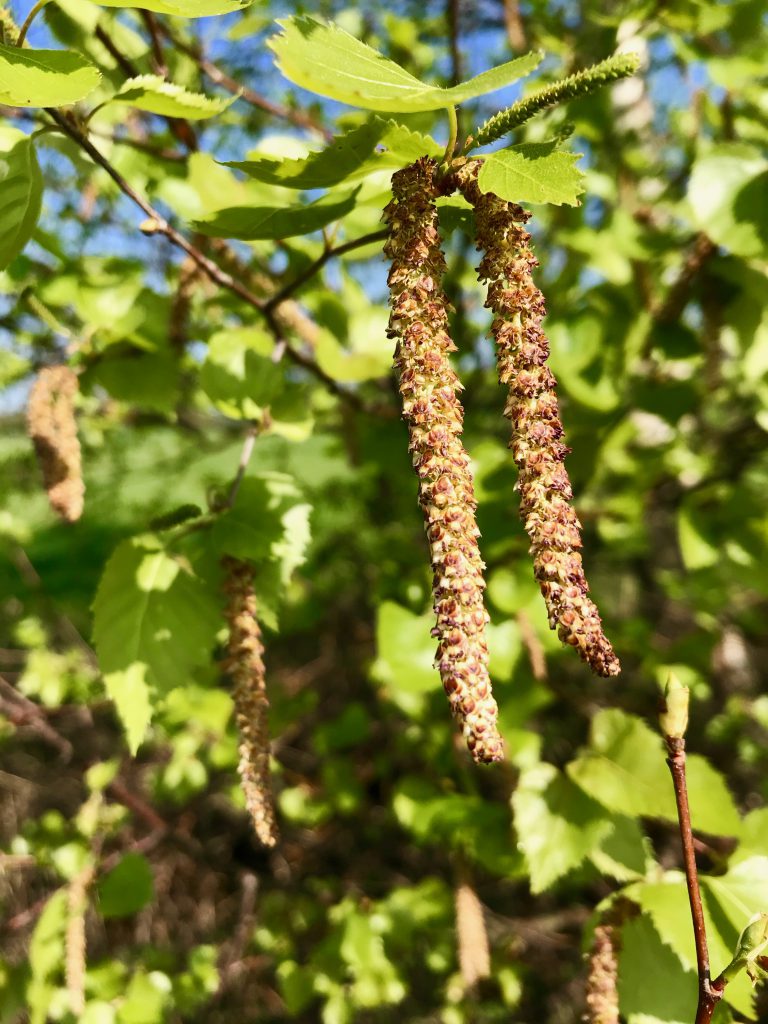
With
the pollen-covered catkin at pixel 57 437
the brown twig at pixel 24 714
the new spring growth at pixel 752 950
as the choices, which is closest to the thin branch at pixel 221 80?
the pollen-covered catkin at pixel 57 437

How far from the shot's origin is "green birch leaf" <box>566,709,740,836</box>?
1.14 meters

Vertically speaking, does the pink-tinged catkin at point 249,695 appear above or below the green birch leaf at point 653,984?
above

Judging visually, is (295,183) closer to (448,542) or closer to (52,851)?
(448,542)

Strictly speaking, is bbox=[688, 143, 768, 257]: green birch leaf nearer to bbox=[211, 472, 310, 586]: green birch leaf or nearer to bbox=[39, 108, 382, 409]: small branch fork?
bbox=[39, 108, 382, 409]: small branch fork

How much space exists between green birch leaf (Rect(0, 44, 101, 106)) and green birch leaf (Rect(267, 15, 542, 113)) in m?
0.23

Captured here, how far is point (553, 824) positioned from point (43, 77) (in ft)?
4.17

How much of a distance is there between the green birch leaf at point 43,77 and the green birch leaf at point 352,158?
0.57 ft

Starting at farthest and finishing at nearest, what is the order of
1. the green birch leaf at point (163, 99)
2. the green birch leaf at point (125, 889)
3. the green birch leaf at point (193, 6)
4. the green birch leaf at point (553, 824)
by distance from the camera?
the green birch leaf at point (125, 889) < the green birch leaf at point (553, 824) < the green birch leaf at point (163, 99) < the green birch leaf at point (193, 6)

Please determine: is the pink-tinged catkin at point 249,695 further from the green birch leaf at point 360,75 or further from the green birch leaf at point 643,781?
the green birch leaf at point 360,75

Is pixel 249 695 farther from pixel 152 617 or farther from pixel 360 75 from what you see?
pixel 360 75

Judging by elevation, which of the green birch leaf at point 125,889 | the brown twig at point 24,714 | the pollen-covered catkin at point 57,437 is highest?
the pollen-covered catkin at point 57,437

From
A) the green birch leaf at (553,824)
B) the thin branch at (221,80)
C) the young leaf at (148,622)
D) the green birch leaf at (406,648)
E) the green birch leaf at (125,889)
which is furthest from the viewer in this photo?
the green birch leaf at (125,889)

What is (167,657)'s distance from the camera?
1061mm

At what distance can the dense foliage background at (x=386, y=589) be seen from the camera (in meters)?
1.17
